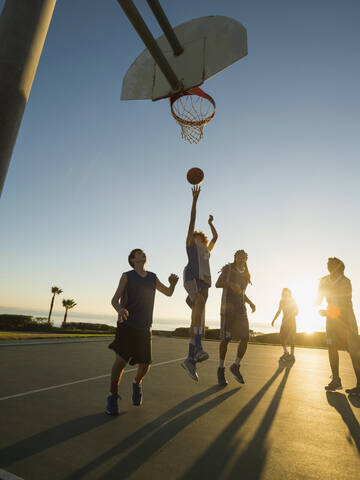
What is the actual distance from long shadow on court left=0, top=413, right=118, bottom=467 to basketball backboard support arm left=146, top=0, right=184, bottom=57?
22.0 ft

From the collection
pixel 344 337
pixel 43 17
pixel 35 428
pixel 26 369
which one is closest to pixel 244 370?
pixel 344 337

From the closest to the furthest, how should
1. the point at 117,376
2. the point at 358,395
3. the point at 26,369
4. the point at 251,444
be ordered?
the point at 251,444, the point at 117,376, the point at 358,395, the point at 26,369

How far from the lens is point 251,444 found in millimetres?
2713

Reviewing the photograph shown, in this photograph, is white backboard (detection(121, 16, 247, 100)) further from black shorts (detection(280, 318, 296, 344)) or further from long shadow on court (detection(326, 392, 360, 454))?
black shorts (detection(280, 318, 296, 344))

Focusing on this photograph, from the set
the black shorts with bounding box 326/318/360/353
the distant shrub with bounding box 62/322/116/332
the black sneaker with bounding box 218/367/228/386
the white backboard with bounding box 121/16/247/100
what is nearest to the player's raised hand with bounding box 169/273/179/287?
the black sneaker with bounding box 218/367/228/386

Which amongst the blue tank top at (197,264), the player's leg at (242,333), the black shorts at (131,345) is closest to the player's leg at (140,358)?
the black shorts at (131,345)

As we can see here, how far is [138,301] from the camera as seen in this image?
404 centimetres

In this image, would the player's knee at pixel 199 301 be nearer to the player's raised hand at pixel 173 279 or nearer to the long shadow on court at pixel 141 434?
the player's raised hand at pixel 173 279

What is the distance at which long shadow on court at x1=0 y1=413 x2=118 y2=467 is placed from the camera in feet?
7.72

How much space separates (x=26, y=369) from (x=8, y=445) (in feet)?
12.3

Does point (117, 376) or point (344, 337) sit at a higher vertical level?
point (344, 337)

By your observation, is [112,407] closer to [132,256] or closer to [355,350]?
[132,256]

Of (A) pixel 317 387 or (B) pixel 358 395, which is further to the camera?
(A) pixel 317 387

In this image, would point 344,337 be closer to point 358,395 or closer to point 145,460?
point 358,395
